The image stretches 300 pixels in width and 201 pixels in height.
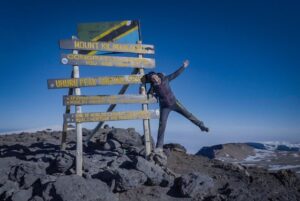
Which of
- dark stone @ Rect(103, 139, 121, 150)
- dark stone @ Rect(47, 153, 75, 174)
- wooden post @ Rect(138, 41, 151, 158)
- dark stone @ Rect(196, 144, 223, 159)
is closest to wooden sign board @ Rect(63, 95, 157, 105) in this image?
wooden post @ Rect(138, 41, 151, 158)

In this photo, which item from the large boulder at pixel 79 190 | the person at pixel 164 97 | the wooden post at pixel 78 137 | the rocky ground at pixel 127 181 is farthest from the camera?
the person at pixel 164 97

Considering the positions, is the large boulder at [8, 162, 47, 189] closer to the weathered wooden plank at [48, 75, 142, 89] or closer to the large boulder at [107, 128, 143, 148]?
the weathered wooden plank at [48, 75, 142, 89]

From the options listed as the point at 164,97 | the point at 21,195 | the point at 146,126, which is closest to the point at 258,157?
the point at 164,97

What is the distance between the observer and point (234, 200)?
713 cm

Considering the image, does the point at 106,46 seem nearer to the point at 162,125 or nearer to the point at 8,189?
the point at 162,125

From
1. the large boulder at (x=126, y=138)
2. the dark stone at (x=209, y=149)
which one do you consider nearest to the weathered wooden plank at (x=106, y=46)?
the large boulder at (x=126, y=138)

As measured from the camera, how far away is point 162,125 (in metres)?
9.95

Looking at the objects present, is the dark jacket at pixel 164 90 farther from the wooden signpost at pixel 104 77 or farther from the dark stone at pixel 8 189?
the dark stone at pixel 8 189

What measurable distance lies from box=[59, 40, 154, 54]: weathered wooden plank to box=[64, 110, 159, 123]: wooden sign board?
6.08ft

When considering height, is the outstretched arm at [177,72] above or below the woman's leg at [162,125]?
above

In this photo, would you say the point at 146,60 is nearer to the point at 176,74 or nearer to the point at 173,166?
the point at 176,74

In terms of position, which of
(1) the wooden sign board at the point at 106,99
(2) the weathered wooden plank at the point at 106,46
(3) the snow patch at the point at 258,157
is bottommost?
(3) the snow patch at the point at 258,157

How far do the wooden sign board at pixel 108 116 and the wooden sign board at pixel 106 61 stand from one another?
141 centimetres

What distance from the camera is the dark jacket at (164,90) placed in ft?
31.3
